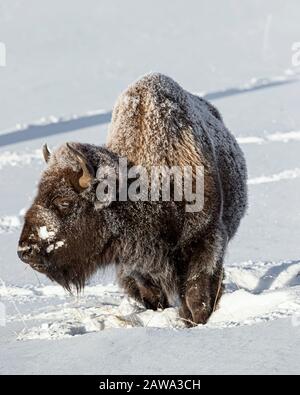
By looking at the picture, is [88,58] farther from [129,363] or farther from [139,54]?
[129,363]

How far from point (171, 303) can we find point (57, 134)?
10.3m

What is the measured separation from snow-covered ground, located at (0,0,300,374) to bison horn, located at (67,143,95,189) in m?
0.95

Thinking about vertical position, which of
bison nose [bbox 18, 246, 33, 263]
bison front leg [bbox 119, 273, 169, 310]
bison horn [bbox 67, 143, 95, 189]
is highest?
bison horn [bbox 67, 143, 95, 189]

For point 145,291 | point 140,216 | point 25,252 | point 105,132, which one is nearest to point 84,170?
point 140,216

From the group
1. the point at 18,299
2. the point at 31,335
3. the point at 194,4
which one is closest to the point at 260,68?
the point at 194,4

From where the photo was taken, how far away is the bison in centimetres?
523

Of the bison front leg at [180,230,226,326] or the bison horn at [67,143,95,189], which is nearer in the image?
the bison horn at [67,143,95,189]

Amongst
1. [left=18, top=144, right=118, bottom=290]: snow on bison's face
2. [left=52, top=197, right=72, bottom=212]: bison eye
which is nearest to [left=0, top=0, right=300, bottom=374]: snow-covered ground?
[left=18, top=144, right=118, bottom=290]: snow on bison's face

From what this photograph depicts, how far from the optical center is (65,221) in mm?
5254

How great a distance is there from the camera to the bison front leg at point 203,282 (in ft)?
18.2

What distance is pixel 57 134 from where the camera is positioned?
1614cm

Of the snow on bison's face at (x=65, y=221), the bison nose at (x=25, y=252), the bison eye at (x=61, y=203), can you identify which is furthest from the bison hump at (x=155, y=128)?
the bison nose at (x=25, y=252)

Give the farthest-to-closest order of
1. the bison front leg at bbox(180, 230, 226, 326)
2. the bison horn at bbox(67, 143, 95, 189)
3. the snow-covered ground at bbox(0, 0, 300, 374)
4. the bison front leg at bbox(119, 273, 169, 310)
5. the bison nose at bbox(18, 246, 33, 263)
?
the bison front leg at bbox(119, 273, 169, 310)
the bison front leg at bbox(180, 230, 226, 326)
the bison horn at bbox(67, 143, 95, 189)
the bison nose at bbox(18, 246, 33, 263)
the snow-covered ground at bbox(0, 0, 300, 374)

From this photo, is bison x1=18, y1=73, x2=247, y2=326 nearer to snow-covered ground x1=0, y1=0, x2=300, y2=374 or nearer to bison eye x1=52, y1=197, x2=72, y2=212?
bison eye x1=52, y1=197, x2=72, y2=212
